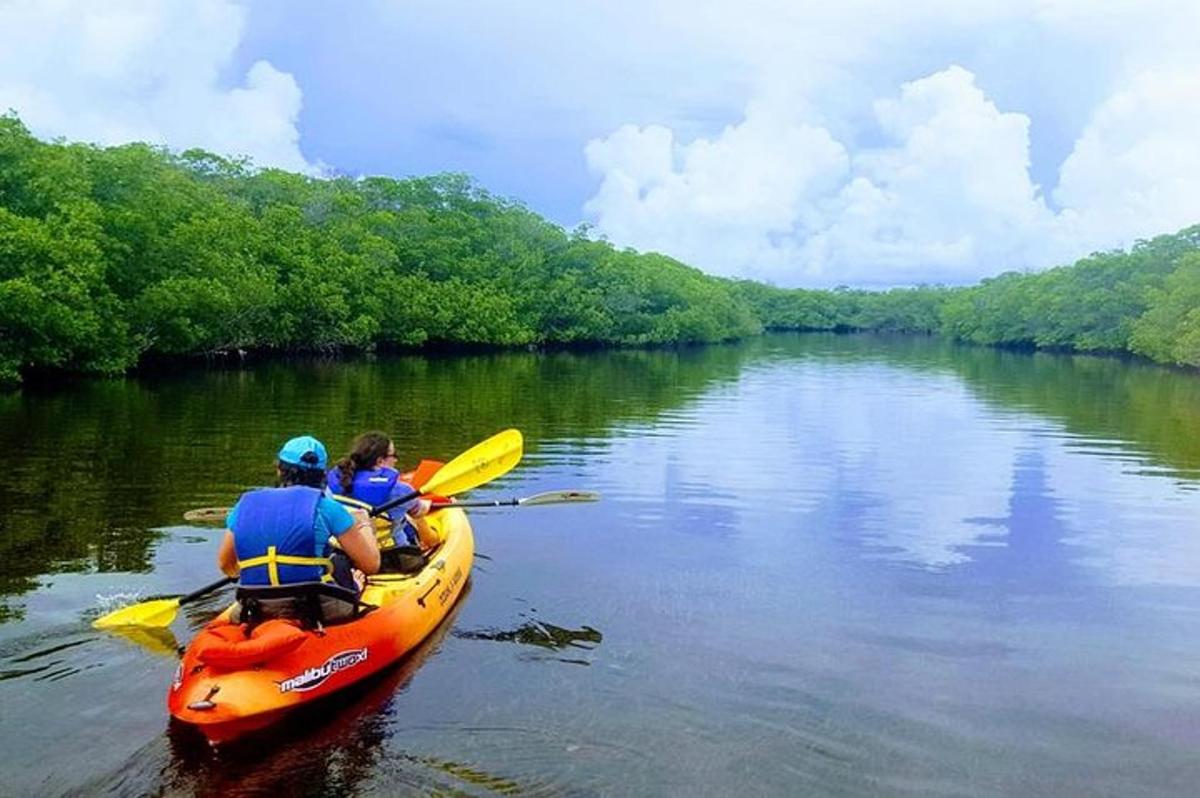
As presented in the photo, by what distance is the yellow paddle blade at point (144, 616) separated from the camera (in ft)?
24.1

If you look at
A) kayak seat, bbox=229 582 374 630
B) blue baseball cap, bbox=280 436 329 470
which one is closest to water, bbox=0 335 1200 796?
kayak seat, bbox=229 582 374 630

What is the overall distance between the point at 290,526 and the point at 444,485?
12.1ft

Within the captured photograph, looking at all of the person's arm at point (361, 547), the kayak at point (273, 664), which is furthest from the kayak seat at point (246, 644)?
the person's arm at point (361, 547)

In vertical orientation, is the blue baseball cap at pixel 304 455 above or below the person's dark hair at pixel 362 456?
above

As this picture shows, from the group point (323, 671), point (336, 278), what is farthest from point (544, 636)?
point (336, 278)

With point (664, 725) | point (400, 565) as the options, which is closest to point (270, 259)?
point (400, 565)

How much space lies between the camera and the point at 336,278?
48219 millimetres

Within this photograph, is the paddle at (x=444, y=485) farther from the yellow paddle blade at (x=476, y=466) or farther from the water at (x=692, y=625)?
the water at (x=692, y=625)

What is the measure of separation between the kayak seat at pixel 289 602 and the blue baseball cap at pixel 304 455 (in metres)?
0.72

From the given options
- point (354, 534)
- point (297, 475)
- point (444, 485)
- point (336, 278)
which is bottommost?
point (444, 485)

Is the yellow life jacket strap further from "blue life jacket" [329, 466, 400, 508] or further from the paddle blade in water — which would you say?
the paddle blade in water

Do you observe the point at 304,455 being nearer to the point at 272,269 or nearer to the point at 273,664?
the point at 273,664

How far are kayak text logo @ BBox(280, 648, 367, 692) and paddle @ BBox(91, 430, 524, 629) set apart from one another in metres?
0.88

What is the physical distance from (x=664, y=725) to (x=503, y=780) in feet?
4.24
